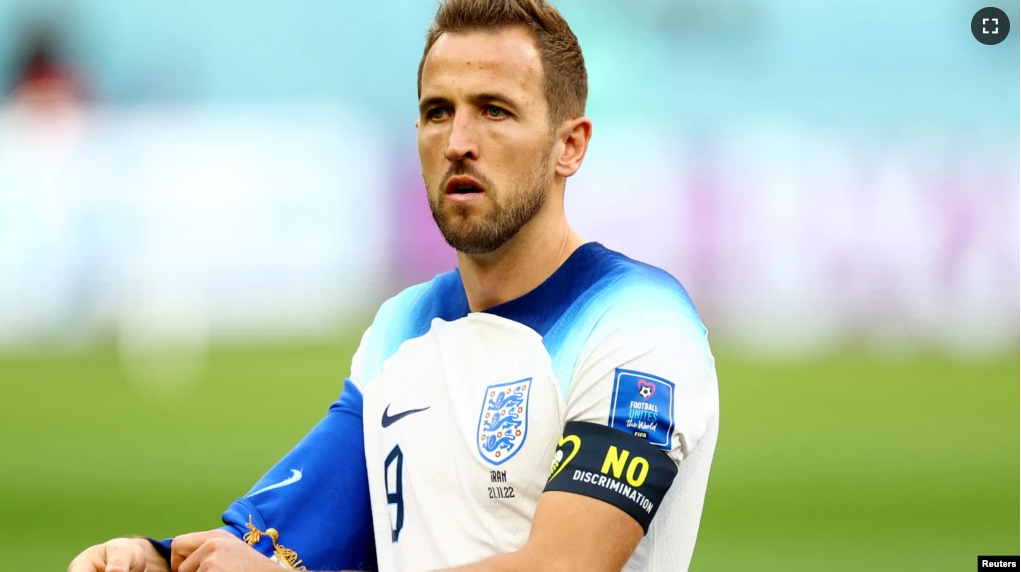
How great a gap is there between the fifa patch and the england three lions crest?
226mm

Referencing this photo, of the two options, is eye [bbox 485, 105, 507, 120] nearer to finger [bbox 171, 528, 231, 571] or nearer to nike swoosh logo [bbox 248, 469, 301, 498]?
nike swoosh logo [bbox 248, 469, 301, 498]

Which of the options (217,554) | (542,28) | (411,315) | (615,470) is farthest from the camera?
(411,315)

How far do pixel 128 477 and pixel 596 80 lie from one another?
354 cm

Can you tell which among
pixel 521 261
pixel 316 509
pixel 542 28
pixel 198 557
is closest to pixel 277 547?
pixel 316 509

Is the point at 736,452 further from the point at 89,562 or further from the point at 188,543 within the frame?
the point at 89,562

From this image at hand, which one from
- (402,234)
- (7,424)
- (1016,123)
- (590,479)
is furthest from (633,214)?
(590,479)

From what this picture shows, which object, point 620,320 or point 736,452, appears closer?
point 620,320

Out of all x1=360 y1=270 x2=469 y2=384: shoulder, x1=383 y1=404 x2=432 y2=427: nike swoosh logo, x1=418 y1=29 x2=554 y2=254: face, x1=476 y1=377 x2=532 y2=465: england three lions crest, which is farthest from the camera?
x1=360 y1=270 x2=469 y2=384: shoulder

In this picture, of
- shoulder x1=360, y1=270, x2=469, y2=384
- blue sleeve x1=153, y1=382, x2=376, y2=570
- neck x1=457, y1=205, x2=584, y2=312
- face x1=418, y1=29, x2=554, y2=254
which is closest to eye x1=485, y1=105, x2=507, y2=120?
face x1=418, y1=29, x2=554, y2=254

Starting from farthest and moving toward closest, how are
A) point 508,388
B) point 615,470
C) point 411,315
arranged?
point 411,315
point 508,388
point 615,470

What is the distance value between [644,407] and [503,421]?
1.05 feet

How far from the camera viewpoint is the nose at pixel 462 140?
240cm

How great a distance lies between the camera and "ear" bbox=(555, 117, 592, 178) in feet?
8.39

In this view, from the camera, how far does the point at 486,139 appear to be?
7.92ft
